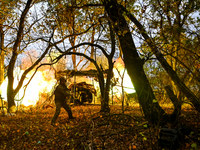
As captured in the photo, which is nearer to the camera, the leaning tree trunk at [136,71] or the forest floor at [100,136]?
the forest floor at [100,136]

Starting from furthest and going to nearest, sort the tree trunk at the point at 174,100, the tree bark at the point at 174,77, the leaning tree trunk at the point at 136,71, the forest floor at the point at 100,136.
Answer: the leaning tree trunk at the point at 136,71, the tree bark at the point at 174,77, the tree trunk at the point at 174,100, the forest floor at the point at 100,136

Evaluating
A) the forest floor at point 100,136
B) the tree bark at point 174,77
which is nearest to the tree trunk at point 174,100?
the forest floor at point 100,136

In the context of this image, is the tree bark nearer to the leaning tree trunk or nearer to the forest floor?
the forest floor

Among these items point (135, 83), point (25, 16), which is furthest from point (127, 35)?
point (25, 16)

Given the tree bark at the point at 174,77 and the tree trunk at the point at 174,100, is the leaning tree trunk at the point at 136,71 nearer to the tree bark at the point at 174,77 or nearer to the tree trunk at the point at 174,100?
the tree trunk at the point at 174,100

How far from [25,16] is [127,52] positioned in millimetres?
10501

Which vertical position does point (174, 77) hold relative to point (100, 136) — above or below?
above

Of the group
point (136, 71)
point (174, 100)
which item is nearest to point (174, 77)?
point (174, 100)

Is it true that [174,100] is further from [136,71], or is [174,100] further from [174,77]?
[136,71]

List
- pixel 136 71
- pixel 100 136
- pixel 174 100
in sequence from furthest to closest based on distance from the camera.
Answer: pixel 136 71 < pixel 100 136 < pixel 174 100

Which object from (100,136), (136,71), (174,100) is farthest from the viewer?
(136,71)

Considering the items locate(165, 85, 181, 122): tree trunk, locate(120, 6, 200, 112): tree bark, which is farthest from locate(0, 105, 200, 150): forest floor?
locate(120, 6, 200, 112): tree bark

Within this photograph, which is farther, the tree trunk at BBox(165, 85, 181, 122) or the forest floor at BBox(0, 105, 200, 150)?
the tree trunk at BBox(165, 85, 181, 122)

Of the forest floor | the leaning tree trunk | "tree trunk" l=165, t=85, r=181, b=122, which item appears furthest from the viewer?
the leaning tree trunk
